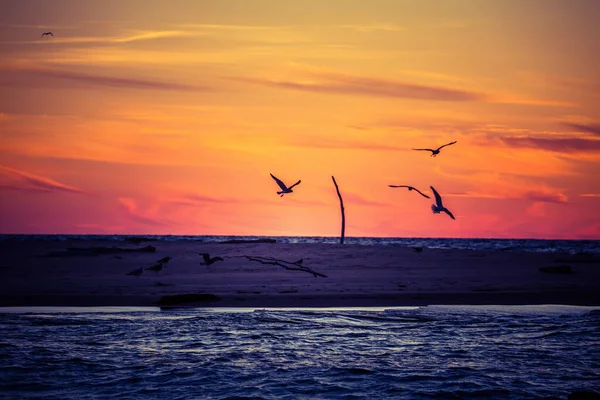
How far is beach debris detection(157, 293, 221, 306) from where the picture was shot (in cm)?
1812

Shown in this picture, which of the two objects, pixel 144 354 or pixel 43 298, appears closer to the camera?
pixel 144 354

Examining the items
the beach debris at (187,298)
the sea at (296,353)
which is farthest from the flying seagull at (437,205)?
the beach debris at (187,298)

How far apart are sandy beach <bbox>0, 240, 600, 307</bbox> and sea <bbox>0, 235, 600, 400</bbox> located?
5.65 feet

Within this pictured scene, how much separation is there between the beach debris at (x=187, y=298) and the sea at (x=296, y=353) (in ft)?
2.85

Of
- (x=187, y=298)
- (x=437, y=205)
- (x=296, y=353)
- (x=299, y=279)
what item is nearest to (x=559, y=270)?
(x=437, y=205)

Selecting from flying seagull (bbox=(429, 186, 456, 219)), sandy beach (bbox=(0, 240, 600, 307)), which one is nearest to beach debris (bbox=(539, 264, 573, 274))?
sandy beach (bbox=(0, 240, 600, 307))

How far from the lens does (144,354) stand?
1224 centimetres

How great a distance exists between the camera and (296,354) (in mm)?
12281

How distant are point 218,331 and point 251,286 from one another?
22.5 feet

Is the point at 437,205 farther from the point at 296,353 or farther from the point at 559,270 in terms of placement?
the point at 296,353

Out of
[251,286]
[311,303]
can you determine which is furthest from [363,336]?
[251,286]

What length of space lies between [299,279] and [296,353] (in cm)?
1059

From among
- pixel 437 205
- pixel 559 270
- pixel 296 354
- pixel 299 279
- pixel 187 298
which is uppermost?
pixel 437 205

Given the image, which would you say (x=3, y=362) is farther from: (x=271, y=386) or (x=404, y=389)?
(x=404, y=389)
